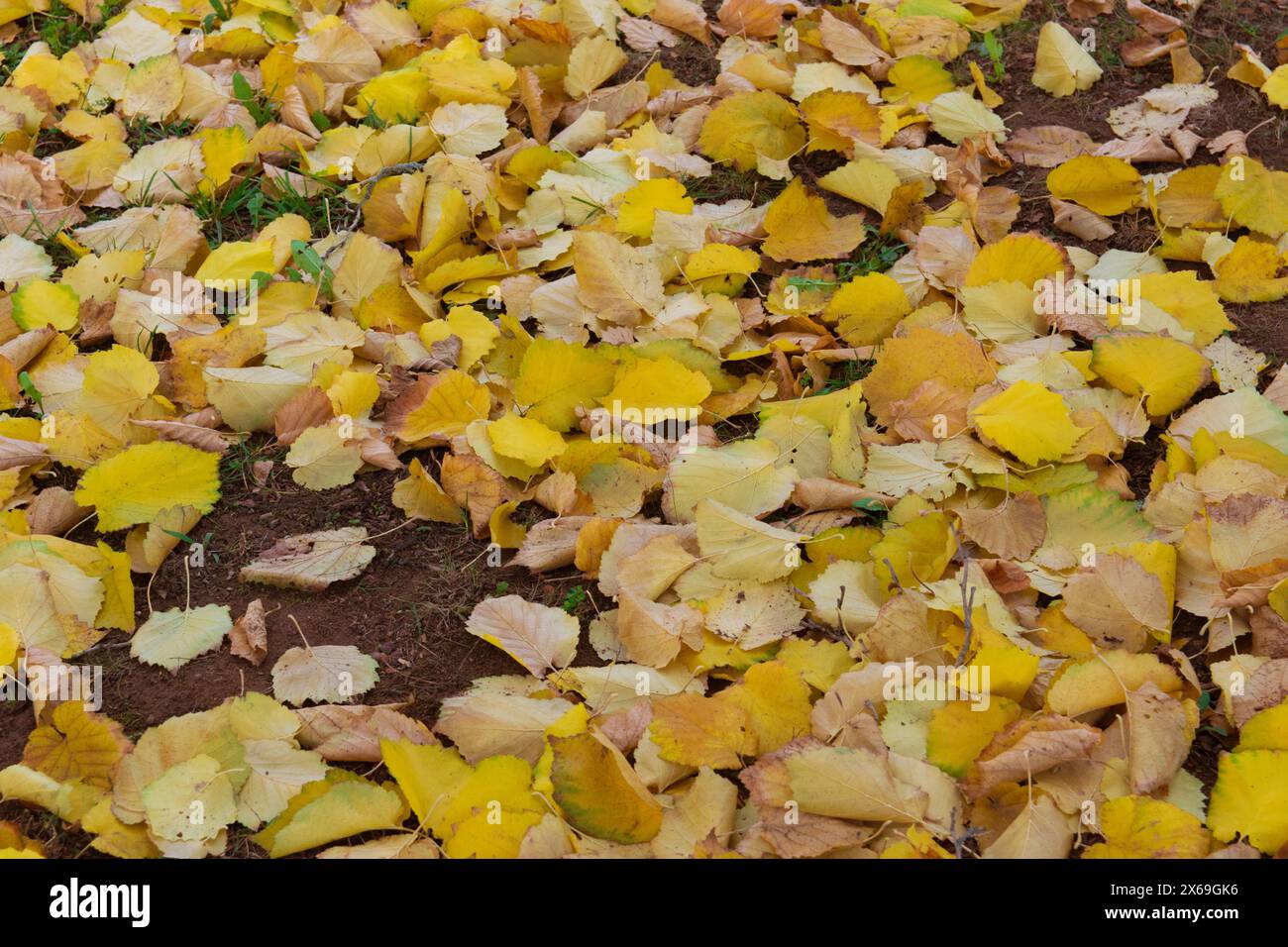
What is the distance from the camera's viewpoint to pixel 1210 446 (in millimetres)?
1839

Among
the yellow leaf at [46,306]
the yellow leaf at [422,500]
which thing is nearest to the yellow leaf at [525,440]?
the yellow leaf at [422,500]

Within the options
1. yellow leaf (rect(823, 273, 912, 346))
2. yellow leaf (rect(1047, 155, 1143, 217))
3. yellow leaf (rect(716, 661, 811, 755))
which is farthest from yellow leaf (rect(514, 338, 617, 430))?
yellow leaf (rect(1047, 155, 1143, 217))

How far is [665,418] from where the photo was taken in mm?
2020

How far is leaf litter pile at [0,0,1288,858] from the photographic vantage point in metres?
1.52

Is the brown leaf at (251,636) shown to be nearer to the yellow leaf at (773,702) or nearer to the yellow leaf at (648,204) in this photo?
the yellow leaf at (773,702)

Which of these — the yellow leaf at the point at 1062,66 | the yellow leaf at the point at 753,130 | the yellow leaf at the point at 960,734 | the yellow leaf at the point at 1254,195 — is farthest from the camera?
the yellow leaf at the point at 1062,66

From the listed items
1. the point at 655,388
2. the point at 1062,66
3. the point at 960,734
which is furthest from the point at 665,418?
the point at 1062,66

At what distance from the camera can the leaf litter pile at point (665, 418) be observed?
4.98 feet

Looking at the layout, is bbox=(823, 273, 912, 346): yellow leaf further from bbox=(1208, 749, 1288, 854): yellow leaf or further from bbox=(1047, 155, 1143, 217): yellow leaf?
bbox=(1208, 749, 1288, 854): yellow leaf

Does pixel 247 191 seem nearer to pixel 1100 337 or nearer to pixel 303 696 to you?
pixel 303 696

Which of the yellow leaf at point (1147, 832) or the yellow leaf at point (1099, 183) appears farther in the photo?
the yellow leaf at point (1099, 183)

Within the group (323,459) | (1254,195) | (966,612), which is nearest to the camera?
(966,612)

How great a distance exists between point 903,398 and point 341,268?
A: 41.0 inches

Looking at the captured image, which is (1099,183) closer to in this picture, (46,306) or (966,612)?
(966,612)
